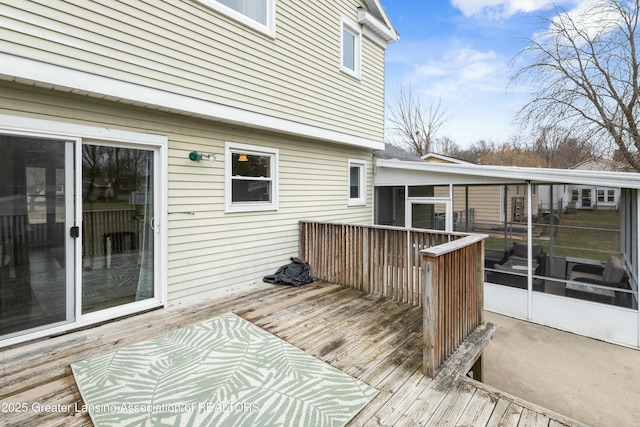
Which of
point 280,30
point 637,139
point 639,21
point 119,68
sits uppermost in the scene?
point 639,21

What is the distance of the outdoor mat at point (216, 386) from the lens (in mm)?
2076

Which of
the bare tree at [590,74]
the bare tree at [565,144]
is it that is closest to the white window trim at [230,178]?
the bare tree at [590,74]

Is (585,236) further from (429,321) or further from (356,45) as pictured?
(356,45)

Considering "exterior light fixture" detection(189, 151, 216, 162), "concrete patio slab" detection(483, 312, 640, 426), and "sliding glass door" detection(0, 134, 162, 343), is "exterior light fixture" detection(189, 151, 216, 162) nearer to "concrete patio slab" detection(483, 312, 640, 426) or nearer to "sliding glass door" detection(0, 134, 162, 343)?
"sliding glass door" detection(0, 134, 162, 343)

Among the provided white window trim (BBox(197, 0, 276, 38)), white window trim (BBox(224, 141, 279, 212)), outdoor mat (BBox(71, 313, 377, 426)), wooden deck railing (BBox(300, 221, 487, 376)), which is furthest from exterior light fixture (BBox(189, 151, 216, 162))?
outdoor mat (BBox(71, 313, 377, 426))

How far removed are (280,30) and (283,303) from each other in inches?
172

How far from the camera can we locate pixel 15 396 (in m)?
2.24

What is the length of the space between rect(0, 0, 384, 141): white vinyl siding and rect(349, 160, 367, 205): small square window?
0.74 meters

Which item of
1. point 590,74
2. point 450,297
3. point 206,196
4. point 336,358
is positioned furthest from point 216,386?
point 590,74

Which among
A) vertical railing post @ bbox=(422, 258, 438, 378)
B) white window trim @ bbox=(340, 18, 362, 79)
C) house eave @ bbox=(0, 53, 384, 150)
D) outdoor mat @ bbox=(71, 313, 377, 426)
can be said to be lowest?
outdoor mat @ bbox=(71, 313, 377, 426)

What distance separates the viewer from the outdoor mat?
6.81ft

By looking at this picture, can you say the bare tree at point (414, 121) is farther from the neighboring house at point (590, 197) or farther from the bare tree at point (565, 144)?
the neighboring house at point (590, 197)

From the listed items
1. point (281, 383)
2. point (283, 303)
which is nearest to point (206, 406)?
point (281, 383)

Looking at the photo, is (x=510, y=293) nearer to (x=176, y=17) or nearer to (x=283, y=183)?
(x=283, y=183)
